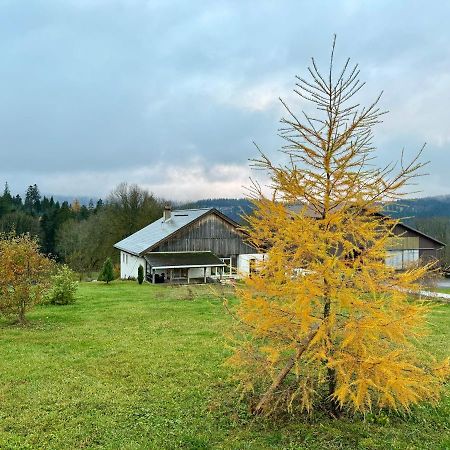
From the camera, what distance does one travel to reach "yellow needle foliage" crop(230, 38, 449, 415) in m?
6.40

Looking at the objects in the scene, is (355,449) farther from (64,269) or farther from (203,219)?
(203,219)

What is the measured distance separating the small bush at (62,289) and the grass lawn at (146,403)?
5.16 meters

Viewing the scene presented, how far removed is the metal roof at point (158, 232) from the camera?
34478 millimetres

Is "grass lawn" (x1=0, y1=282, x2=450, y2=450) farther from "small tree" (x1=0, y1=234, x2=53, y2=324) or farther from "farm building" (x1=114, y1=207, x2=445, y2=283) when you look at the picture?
"farm building" (x1=114, y1=207, x2=445, y2=283)

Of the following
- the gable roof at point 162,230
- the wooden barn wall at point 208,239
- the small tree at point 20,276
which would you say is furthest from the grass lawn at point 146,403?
the wooden barn wall at point 208,239

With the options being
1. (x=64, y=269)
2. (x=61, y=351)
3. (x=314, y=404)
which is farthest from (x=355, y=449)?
(x=64, y=269)

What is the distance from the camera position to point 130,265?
126 ft

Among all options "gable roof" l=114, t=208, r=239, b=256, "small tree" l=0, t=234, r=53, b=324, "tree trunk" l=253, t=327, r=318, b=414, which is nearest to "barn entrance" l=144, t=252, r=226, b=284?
"gable roof" l=114, t=208, r=239, b=256

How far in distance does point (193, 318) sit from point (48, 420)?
9465 mm

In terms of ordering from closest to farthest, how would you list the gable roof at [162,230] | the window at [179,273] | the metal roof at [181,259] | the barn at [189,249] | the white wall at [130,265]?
the metal roof at [181,259] < the barn at [189,249] < the window at [179,273] < the gable roof at [162,230] < the white wall at [130,265]

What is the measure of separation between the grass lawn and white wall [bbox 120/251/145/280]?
21571mm

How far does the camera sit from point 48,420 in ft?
23.8

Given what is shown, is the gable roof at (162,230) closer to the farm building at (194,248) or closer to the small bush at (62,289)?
the farm building at (194,248)

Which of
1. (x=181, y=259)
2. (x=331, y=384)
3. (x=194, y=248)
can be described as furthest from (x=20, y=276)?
(x=194, y=248)
